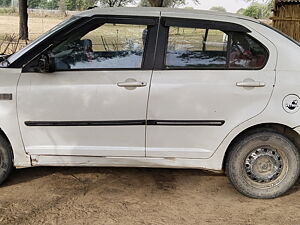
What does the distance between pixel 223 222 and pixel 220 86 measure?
1.24 metres

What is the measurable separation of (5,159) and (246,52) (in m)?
2.60

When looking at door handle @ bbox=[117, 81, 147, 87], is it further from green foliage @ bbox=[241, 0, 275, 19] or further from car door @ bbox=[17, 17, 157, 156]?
green foliage @ bbox=[241, 0, 275, 19]

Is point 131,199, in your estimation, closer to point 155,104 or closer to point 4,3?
point 155,104

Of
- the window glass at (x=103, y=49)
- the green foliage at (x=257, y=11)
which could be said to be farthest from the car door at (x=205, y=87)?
the green foliage at (x=257, y=11)

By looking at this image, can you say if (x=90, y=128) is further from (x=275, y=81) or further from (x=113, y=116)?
(x=275, y=81)

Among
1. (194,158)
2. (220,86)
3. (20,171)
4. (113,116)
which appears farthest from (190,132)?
(20,171)

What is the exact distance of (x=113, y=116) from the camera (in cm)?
374

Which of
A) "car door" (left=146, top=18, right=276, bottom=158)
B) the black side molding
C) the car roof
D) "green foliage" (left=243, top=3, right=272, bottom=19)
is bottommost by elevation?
the black side molding

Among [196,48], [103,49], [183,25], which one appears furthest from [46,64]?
[196,48]

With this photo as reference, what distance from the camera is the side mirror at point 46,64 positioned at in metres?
3.68

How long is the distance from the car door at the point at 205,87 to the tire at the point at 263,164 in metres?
0.25

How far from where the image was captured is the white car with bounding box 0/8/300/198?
3.71 meters

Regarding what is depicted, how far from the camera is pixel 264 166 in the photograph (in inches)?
154

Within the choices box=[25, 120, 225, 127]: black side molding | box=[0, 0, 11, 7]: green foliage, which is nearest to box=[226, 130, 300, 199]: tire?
box=[25, 120, 225, 127]: black side molding
